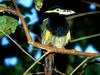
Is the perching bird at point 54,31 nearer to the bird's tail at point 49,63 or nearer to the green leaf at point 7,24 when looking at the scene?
the bird's tail at point 49,63

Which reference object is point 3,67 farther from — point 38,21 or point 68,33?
point 68,33

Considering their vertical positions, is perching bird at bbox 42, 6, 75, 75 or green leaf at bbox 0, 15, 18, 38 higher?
green leaf at bbox 0, 15, 18, 38

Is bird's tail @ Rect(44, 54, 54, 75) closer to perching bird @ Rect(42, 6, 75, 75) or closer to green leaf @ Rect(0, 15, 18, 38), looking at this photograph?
perching bird @ Rect(42, 6, 75, 75)

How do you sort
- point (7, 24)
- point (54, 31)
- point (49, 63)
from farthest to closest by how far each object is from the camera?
point (54, 31), point (49, 63), point (7, 24)

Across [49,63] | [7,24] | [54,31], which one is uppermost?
[7,24]

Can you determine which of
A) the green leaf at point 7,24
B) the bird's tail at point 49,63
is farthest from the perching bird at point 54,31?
the green leaf at point 7,24

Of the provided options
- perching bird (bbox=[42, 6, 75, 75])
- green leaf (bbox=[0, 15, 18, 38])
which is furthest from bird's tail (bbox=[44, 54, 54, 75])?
green leaf (bbox=[0, 15, 18, 38])

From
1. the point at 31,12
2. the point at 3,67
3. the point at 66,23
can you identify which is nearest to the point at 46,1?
the point at 31,12

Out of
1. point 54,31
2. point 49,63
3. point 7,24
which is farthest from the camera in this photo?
point 54,31

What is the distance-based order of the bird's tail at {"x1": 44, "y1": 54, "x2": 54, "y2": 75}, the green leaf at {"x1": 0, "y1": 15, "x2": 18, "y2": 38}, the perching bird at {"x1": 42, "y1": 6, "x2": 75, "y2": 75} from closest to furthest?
the green leaf at {"x1": 0, "y1": 15, "x2": 18, "y2": 38}, the bird's tail at {"x1": 44, "y1": 54, "x2": 54, "y2": 75}, the perching bird at {"x1": 42, "y1": 6, "x2": 75, "y2": 75}

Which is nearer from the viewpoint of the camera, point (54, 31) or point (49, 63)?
point (49, 63)

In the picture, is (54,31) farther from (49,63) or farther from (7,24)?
(7,24)

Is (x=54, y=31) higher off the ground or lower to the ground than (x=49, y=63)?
higher

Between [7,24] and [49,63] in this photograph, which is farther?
[49,63]
